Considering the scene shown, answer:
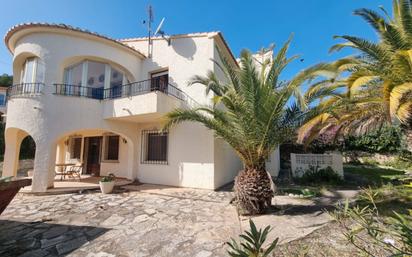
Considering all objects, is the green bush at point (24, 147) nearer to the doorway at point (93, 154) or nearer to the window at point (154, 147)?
the doorway at point (93, 154)

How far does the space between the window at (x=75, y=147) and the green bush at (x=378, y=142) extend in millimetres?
24478

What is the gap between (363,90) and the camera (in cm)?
745

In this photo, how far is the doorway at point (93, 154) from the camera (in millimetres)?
15196

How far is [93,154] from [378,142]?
996 inches

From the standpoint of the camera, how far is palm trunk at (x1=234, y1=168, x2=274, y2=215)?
679 centimetres

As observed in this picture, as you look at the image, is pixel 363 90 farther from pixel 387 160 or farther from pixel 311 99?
pixel 387 160

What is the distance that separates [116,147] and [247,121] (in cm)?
1086

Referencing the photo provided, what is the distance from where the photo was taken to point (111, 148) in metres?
14.7

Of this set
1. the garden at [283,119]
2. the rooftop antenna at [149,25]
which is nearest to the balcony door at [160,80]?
the rooftop antenna at [149,25]

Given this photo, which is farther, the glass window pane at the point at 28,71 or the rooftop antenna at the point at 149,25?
the rooftop antenna at the point at 149,25

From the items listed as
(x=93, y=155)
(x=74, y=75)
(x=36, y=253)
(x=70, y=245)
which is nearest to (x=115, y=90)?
(x=74, y=75)

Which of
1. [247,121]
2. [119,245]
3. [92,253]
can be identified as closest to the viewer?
[92,253]

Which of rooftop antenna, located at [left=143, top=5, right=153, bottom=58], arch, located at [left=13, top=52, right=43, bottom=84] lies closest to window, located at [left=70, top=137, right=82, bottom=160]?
arch, located at [left=13, top=52, right=43, bottom=84]

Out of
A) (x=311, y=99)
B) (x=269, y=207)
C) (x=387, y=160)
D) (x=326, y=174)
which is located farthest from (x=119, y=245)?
(x=387, y=160)
